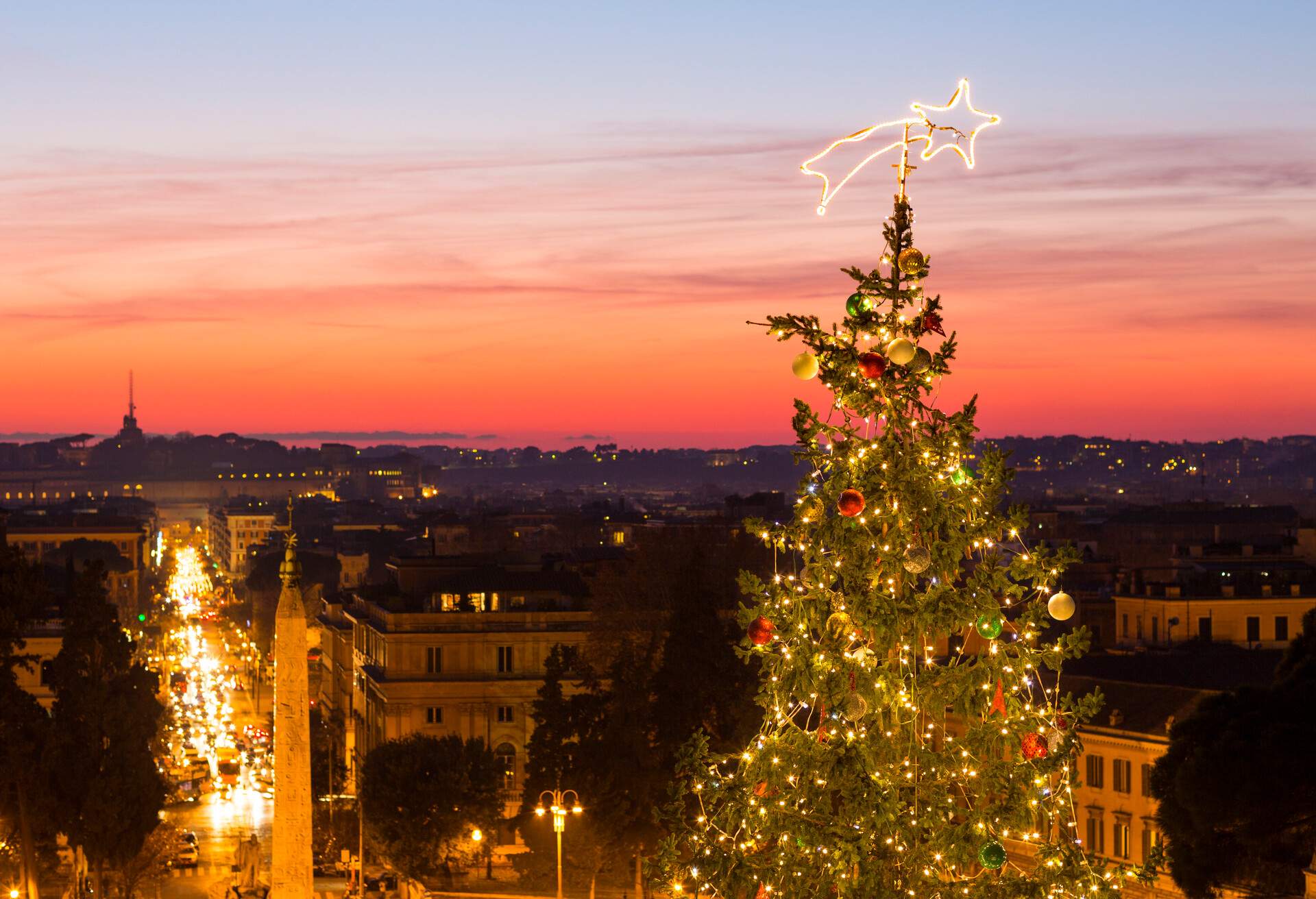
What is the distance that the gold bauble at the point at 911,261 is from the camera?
726 inches

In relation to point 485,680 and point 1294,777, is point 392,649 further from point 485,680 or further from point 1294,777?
point 1294,777

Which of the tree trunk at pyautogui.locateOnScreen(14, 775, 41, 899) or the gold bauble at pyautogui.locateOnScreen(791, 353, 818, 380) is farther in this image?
the tree trunk at pyautogui.locateOnScreen(14, 775, 41, 899)

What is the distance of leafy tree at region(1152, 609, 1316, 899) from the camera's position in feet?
119

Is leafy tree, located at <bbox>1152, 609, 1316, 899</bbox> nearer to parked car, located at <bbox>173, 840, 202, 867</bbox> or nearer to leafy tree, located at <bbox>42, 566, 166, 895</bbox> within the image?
leafy tree, located at <bbox>42, 566, 166, 895</bbox>

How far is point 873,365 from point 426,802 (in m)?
34.1

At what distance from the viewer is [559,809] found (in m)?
39.4

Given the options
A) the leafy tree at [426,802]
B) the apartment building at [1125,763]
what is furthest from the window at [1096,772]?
the leafy tree at [426,802]

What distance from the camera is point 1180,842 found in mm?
37625

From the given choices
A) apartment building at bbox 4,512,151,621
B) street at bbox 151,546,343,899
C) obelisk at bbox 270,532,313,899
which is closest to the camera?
obelisk at bbox 270,532,313,899

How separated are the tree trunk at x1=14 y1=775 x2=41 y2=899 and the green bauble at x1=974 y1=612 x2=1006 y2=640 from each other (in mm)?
31844

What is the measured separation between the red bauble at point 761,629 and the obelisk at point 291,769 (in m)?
12.1

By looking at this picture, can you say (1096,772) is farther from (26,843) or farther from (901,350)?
(901,350)

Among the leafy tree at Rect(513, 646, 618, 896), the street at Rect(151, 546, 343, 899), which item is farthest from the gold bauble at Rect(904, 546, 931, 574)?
the street at Rect(151, 546, 343, 899)

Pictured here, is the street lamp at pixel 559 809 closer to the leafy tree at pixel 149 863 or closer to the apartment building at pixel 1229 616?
the leafy tree at pixel 149 863
